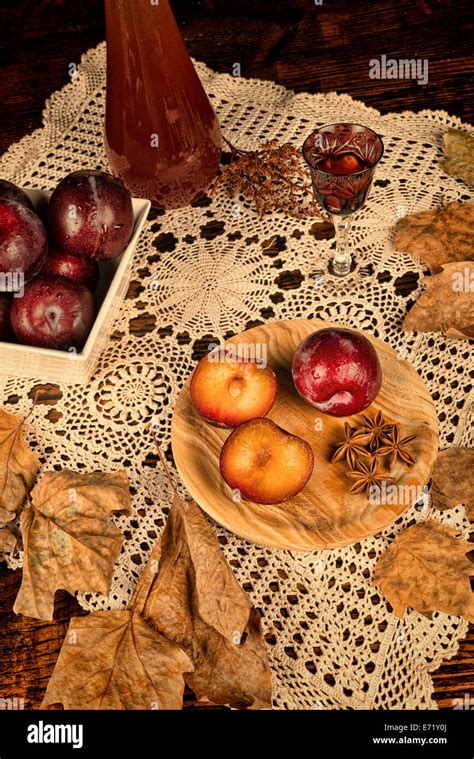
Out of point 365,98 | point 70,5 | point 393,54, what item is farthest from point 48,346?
point 70,5

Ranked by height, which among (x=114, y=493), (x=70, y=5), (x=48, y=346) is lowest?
(x=114, y=493)

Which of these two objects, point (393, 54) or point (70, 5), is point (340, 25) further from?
point (70, 5)

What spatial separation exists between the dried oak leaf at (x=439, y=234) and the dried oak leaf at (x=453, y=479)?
0.86 ft

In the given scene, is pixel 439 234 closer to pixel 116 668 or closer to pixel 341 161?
pixel 341 161

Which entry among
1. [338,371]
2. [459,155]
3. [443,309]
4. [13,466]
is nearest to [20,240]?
[13,466]

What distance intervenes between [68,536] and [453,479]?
0.40 meters

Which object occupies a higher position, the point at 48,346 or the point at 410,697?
the point at 48,346

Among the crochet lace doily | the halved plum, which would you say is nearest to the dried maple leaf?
the crochet lace doily

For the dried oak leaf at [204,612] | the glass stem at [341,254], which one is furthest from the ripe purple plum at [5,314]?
the glass stem at [341,254]

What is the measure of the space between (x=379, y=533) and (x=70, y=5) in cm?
119

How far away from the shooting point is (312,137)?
0.89 m

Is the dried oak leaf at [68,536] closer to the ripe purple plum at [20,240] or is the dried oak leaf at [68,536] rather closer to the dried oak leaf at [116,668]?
the dried oak leaf at [116,668]

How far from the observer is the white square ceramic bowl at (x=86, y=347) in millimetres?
792
